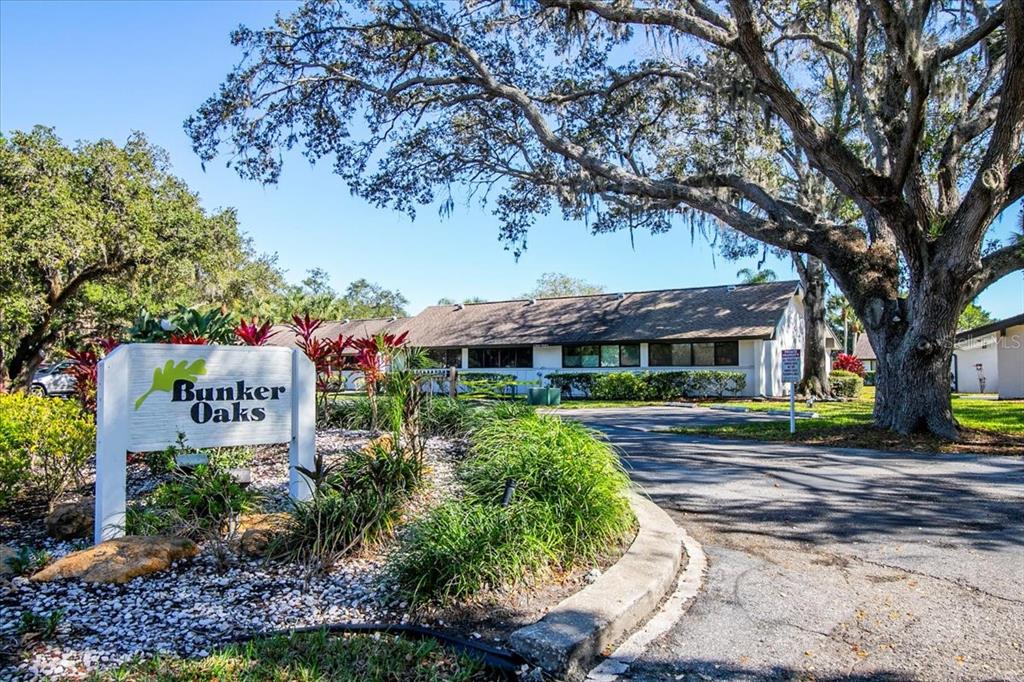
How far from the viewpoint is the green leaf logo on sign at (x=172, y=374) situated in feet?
15.9

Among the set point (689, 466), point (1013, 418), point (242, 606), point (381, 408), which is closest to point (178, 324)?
point (381, 408)

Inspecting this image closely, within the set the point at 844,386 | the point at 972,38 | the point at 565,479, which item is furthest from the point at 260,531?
the point at 844,386

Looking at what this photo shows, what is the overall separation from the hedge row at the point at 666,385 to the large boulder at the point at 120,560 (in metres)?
24.5

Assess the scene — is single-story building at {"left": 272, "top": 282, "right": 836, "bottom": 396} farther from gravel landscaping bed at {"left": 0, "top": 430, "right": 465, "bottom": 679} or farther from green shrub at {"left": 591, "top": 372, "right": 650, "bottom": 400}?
gravel landscaping bed at {"left": 0, "top": 430, "right": 465, "bottom": 679}

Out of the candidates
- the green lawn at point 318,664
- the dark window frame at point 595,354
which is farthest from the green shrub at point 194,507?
the dark window frame at point 595,354

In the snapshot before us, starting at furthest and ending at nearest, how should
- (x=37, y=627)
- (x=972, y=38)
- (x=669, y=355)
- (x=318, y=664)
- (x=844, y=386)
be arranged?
1. (x=669, y=355)
2. (x=844, y=386)
3. (x=972, y=38)
4. (x=37, y=627)
5. (x=318, y=664)

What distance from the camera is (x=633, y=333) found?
30.2 metres

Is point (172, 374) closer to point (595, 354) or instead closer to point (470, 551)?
point (470, 551)

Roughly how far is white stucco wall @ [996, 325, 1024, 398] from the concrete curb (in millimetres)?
27484

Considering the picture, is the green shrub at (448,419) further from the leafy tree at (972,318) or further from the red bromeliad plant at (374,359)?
the leafy tree at (972,318)

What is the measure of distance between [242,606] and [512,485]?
1930 mm

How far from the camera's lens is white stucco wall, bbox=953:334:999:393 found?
32500 mm

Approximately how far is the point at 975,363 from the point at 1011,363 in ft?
34.2

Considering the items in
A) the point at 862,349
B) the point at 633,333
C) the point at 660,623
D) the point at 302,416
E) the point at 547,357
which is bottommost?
the point at 660,623
